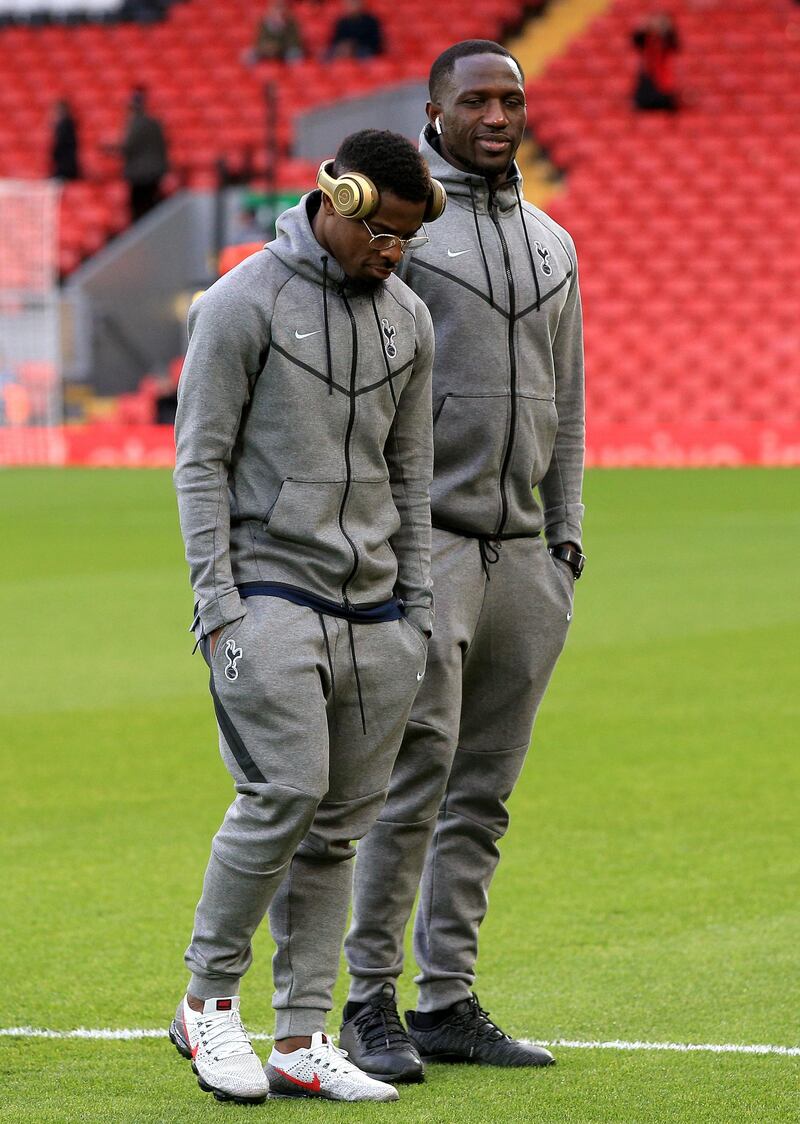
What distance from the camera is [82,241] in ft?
99.3

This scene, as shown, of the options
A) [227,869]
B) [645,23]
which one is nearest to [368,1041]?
[227,869]

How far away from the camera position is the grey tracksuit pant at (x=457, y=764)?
4.07 metres

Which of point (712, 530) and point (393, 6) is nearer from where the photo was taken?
point (712, 530)

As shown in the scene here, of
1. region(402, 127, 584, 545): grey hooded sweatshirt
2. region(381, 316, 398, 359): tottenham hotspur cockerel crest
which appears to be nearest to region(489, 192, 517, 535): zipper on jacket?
region(402, 127, 584, 545): grey hooded sweatshirt

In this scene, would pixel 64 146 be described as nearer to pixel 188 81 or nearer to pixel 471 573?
pixel 188 81

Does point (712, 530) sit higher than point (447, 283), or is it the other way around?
point (447, 283)

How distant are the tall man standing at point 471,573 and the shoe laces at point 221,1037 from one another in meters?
0.41

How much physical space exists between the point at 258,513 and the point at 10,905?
7.73 feet

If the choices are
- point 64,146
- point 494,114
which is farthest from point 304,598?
point 64,146

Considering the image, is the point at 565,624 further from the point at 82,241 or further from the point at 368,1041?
the point at 82,241

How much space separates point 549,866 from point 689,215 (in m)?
24.3

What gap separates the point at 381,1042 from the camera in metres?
4.07

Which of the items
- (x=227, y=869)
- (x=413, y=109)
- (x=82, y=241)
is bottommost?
(x=82, y=241)

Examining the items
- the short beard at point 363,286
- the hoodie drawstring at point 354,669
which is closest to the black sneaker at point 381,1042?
the hoodie drawstring at point 354,669
